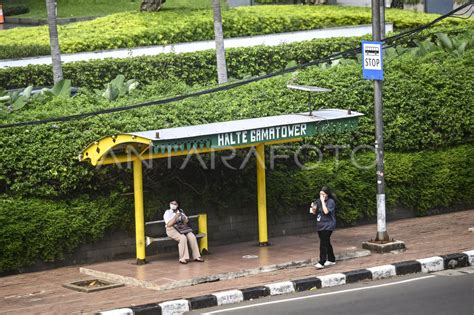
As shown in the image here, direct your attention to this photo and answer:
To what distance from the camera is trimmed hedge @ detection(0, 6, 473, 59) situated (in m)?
32.0

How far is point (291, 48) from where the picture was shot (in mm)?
31672

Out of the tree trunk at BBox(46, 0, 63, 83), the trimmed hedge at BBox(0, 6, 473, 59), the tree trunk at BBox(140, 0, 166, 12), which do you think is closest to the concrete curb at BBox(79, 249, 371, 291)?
the tree trunk at BBox(46, 0, 63, 83)

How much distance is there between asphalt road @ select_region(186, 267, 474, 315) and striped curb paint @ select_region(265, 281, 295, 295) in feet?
0.45

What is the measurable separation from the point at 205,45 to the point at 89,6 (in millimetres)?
12305

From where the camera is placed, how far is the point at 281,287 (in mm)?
17000

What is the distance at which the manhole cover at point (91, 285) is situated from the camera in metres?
17.4

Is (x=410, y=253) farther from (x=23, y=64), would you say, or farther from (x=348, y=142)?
(x=23, y=64)

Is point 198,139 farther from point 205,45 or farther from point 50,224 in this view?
point 205,45

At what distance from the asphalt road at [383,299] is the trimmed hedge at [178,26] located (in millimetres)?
15873

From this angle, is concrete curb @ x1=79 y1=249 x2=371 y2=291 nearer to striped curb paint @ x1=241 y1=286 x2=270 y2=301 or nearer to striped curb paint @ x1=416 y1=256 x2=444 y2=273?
striped curb paint @ x1=241 y1=286 x2=270 y2=301

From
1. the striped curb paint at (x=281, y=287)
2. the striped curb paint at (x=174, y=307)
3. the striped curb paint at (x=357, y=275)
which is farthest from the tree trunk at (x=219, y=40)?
the striped curb paint at (x=174, y=307)

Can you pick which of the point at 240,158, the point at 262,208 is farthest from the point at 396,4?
the point at 262,208

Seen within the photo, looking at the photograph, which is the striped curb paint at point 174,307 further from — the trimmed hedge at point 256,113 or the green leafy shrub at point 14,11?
the green leafy shrub at point 14,11

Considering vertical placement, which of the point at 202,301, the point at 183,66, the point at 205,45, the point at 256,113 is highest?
the point at 205,45
